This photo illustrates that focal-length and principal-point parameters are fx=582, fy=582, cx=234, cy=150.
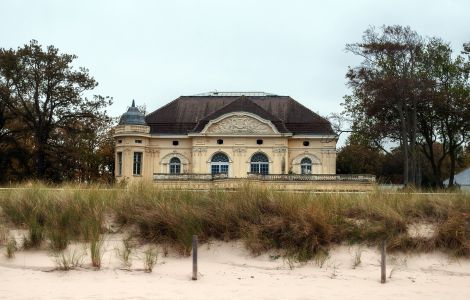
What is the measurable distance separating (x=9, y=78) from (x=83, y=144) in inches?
362

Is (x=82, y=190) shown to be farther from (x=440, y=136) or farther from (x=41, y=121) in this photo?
(x=440, y=136)

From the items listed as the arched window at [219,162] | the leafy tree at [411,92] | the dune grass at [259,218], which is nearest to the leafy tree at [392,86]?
the leafy tree at [411,92]

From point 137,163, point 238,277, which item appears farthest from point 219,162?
point 238,277

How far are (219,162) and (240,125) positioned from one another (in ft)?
11.5

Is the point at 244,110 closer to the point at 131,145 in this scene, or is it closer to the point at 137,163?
the point at 131,145

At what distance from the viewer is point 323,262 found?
1127 cm

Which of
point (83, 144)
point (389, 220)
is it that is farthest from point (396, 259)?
point (83, 144)

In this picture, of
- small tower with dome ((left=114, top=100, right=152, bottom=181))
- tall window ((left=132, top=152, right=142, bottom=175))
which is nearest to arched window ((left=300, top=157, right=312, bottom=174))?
small tower with dome ((left=114, top=100, right=152, bottom=181))

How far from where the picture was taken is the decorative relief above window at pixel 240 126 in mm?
46219

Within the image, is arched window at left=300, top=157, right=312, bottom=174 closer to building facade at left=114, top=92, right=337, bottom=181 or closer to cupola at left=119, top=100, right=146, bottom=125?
building facade at left=114, top=92, right=337, bottom=181

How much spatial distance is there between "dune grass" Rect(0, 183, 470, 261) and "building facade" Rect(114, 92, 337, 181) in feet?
105

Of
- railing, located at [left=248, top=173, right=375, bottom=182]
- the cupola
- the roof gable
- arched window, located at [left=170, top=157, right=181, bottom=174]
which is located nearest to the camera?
railing, located at [left=248, top=173, right=375, bottom=182]

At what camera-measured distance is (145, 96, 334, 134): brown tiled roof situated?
1865 inches

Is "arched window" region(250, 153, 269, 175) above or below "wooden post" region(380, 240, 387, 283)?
above
